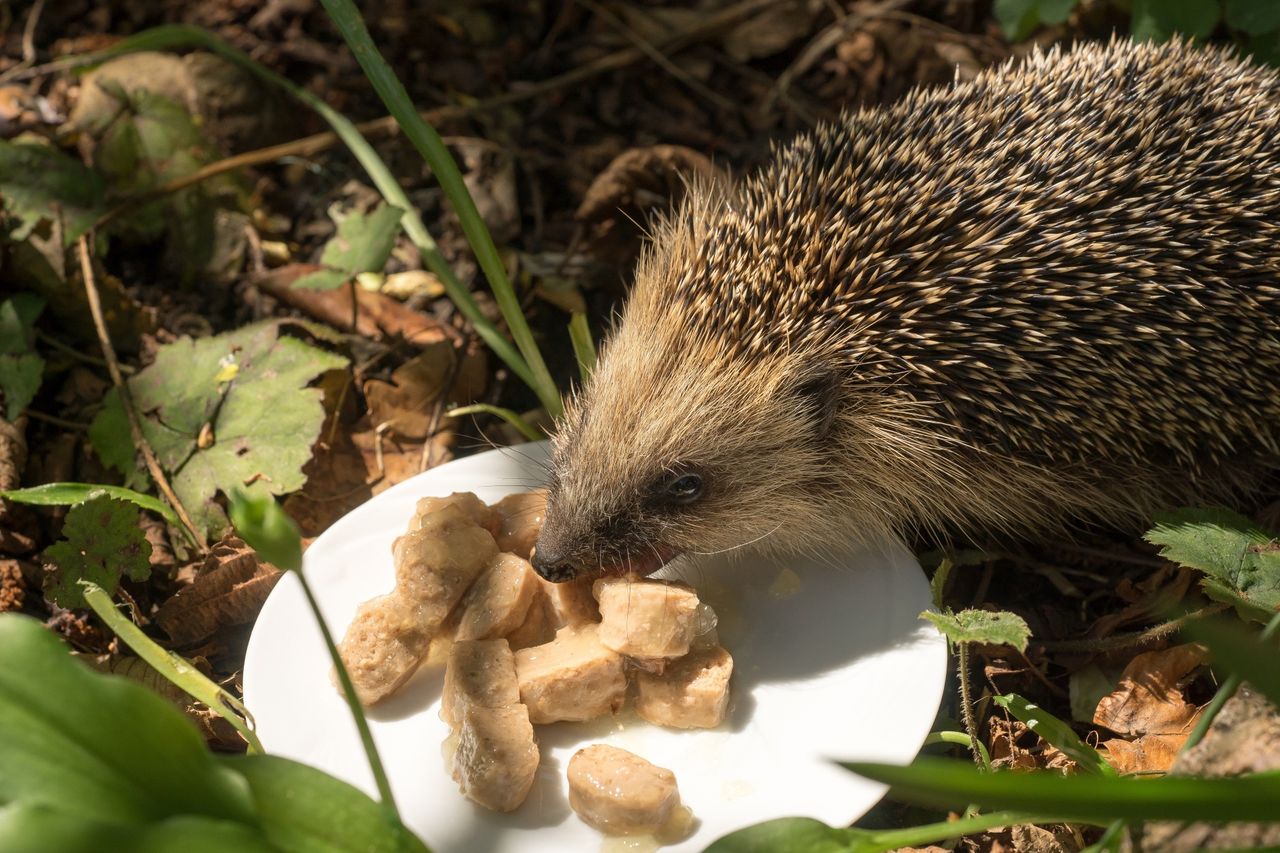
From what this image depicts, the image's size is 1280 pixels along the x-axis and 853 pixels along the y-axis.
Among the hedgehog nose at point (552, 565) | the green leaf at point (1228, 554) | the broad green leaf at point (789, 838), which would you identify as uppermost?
the green leaf at point (1228, 554)

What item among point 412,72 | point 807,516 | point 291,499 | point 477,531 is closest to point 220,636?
point 291,499

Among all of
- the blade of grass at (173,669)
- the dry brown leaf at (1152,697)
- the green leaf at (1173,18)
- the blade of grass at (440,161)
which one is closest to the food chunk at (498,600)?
the blade of grass at (173,669)

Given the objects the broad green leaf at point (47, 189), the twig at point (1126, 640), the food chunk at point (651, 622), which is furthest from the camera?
the broad green leaf at point (47, 189)

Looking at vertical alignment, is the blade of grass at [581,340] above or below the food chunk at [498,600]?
above

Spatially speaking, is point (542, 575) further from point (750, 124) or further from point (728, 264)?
point (750, 124)

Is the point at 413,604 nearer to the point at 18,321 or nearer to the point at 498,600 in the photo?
the point at 498,600

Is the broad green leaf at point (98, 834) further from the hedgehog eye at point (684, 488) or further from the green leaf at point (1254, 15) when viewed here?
the green leaf at point (1254, 15)

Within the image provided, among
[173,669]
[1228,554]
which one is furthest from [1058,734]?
[173,669]
